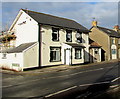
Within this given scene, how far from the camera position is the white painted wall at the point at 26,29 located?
18312 millimetres

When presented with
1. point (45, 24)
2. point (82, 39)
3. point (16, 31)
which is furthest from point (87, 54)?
point (16, 31)

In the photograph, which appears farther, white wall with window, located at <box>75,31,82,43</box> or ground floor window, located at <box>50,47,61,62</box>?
white wall with window, located at <box>75,31,82,43</box>

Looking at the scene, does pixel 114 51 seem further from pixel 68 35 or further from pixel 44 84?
pixel 44 84

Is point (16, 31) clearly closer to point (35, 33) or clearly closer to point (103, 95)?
point (35, 33)

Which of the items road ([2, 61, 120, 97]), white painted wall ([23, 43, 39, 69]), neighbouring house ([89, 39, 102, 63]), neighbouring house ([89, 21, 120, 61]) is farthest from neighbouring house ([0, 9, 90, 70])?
neighbouring house ([89, 21, 120, 61])

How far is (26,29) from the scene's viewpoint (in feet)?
65.5

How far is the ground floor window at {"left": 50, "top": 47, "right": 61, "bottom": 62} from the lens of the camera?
19.1m

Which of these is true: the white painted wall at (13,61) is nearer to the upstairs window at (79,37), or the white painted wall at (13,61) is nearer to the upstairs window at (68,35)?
the upstairs window at (68,35)

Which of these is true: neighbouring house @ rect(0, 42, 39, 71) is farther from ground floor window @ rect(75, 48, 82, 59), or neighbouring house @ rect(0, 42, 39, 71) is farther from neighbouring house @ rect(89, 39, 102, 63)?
neighbouring house @ rect(89, 39, 102, 63)

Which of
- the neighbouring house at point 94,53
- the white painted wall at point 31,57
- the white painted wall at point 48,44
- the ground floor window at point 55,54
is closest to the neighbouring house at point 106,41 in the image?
the neighbouring house at point 94,53

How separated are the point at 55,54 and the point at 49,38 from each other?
2677 mm

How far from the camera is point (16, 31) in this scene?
73.2 feet

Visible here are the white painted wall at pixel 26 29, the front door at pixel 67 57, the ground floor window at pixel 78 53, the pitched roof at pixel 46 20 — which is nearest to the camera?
the white painted wall at pixel 26 29

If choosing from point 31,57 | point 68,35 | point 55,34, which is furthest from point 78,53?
point 31,57
